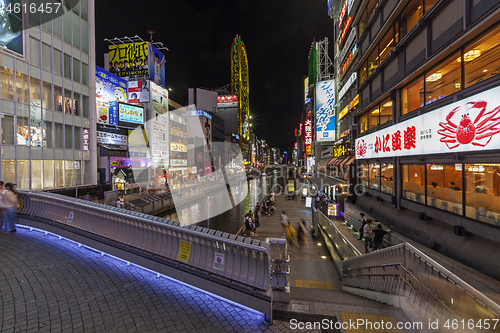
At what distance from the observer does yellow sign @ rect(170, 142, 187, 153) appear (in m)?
61.6

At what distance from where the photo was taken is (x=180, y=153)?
6638cm

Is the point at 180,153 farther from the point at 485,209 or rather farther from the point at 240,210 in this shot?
the point at 485,209

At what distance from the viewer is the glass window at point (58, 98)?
23.8 m

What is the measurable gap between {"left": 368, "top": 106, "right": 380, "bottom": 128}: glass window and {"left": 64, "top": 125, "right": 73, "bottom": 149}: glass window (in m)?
30.1

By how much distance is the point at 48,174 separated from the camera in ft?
73.8

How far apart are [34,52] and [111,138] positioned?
63.5ft

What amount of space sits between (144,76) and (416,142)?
56097 mm

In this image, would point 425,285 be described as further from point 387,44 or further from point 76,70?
point 76,70

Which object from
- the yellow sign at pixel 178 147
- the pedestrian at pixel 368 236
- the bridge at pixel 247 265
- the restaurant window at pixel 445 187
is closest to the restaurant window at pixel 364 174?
the restaurant window at pixel 445 187

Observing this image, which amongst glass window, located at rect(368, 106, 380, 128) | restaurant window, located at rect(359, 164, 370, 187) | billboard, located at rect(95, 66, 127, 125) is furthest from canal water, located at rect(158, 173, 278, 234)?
billboard, located at rect(95, 66, 127, 125)

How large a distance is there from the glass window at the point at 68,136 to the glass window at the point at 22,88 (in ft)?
14.5

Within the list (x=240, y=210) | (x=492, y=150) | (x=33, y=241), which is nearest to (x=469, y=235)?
(x=492, y=150)

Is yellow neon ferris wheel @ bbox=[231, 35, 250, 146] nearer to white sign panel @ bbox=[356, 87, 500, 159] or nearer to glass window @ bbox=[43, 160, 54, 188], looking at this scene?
glass window @ bbox=[43, 160, 54, 188]

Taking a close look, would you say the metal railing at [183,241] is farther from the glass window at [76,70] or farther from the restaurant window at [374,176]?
the glass window at [76,70]
